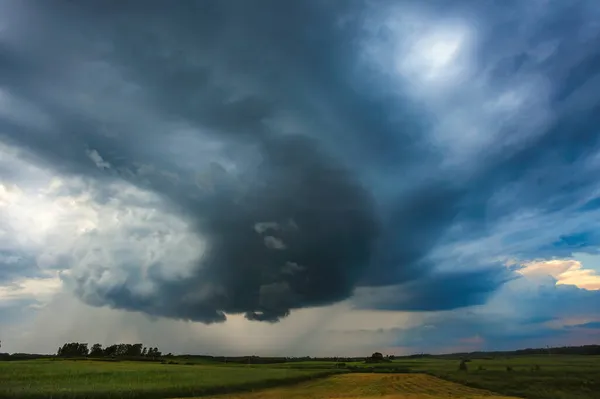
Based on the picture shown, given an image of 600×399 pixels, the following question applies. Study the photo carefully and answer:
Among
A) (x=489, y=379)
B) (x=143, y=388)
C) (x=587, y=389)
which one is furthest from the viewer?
(x=489, y=379)

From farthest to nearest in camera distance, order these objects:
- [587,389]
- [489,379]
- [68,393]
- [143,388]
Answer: [489,379]
[587,389]
[143,388]
[68,393]

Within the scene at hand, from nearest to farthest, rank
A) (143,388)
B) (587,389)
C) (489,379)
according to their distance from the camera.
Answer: (143,388)
(587,389)
(489,379)

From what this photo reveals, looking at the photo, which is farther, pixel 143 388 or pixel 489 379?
pixel 489 379

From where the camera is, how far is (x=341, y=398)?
51.0 m

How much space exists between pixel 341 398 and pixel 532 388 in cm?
3223

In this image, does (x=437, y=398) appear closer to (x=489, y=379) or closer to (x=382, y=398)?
(x=382, y=398)

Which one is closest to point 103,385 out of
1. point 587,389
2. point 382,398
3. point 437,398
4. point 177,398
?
point 177,398

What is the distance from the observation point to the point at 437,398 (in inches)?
1940

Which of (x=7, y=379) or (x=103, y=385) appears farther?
(x=7, y=379)

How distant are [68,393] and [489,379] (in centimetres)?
6872

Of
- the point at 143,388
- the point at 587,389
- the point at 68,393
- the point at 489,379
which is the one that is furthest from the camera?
the point at 489,379

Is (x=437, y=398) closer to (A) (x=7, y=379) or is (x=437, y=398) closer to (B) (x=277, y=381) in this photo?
(B) (x=277, y=381)

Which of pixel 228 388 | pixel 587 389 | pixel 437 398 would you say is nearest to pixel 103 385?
pixel 228 388

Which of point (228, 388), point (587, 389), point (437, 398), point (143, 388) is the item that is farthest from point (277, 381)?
point (587, 389)
